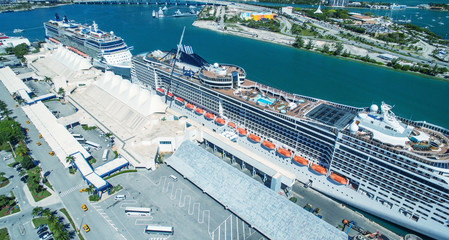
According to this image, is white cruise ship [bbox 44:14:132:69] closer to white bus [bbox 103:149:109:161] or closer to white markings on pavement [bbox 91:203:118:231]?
white bus [bbox 103:149:109:161]

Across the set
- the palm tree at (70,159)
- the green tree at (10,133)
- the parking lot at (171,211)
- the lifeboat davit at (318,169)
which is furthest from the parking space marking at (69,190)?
the lifeboat davit at (318,169)

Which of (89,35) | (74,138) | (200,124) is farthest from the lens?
(89,35)

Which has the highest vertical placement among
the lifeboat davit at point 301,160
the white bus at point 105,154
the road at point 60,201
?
the lifeboat davit at point 301,160

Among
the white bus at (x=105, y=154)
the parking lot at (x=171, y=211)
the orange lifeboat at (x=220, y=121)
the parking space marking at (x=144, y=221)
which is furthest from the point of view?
the orange lifeboat at (x=220, y=121)

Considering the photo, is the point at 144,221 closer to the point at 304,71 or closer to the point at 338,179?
the point at 338,179

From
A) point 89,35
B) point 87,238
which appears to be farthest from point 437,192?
point 89,35

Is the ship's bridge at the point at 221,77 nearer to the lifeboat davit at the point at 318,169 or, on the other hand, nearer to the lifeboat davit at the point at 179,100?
the lifeboat davit at the point at 179,100

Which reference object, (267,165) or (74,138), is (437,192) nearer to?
(267,165)
